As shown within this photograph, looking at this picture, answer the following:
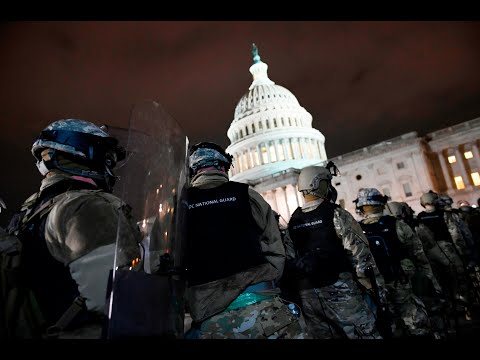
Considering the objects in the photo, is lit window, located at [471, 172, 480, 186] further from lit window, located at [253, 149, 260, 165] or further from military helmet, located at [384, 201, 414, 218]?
military helmet, located at [384, 201, 414, 218]

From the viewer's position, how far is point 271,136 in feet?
226

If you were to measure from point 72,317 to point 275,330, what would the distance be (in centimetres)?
143

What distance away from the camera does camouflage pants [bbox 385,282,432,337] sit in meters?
4.63

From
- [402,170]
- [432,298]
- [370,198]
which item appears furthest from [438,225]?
[402,170]

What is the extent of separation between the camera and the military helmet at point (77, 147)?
209 centimetres

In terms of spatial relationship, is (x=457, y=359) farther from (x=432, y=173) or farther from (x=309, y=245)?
(x=432, y=173)

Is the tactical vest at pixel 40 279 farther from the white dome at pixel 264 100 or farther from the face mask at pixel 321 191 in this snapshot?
the white dome at pixel 264 100

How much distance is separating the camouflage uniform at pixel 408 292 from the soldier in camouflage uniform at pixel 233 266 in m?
2.97

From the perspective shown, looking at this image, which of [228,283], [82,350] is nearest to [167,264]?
[82,350]

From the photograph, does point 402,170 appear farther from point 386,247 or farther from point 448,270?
point 386,247

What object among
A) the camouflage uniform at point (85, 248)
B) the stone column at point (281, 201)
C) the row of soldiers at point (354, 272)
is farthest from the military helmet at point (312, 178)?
the stone column at point (281, 201)

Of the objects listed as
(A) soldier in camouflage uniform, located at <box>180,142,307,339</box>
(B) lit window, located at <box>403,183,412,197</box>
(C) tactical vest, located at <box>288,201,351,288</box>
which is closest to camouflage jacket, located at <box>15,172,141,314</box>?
(A) soldier in camouflage uniform, located at <box>180,142,307,339</box>

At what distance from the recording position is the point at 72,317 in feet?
4.85

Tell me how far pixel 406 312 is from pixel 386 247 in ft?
3.23
